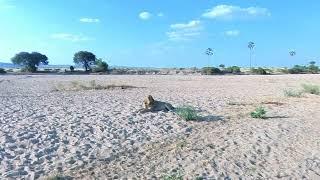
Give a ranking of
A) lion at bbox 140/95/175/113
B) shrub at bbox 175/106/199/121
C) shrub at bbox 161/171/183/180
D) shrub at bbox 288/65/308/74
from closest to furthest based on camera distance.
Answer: shrub at bbox 161/171/183/180 → shrub at bbox 175/106/199/121 → lion at bbox 140/95/175/113 → shrub at bbox 288/65/308/74

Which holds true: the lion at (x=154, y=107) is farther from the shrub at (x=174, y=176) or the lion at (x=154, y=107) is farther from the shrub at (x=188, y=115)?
the shrub at (x=174, y=176)

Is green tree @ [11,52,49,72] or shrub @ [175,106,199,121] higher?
green tree @ [11,52,49,72]

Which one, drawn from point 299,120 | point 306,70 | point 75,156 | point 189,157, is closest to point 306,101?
point 299,120

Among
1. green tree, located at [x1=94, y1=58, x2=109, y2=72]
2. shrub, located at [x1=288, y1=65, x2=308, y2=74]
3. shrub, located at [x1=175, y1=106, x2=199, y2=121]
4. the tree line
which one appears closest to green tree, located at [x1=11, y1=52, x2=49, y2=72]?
the tree line

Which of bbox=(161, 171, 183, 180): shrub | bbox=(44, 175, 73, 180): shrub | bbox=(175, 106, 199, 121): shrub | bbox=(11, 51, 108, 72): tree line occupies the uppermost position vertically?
bbox=(11, 51, 108, 72): tree line

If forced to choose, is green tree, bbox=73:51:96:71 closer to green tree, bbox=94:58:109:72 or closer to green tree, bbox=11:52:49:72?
green tree, bbox=11:52:49:72

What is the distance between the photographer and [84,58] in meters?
89.8

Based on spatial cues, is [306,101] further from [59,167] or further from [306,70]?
[306,70]

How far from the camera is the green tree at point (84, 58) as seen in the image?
8950 cm

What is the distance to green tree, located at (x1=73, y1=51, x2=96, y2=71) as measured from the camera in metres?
89.5

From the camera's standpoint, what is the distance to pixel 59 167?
8.52 meters

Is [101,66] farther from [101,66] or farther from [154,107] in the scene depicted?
[154,107]

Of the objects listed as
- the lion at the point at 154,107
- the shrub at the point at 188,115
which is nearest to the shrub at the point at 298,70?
the lion at the point at 154,107

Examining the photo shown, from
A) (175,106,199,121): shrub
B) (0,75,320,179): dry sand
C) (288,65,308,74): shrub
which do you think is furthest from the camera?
(288,65,308,74): shrub
